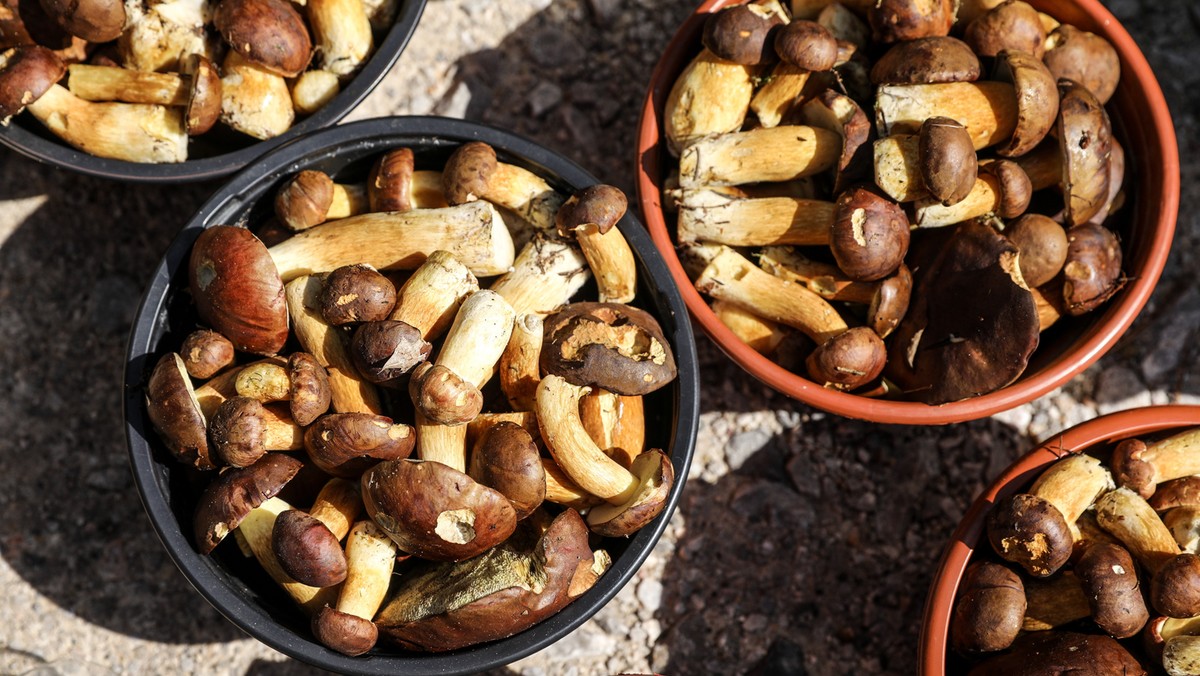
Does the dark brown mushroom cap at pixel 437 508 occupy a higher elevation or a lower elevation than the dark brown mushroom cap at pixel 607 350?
lower

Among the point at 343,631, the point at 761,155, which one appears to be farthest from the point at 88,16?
the point at 761,155

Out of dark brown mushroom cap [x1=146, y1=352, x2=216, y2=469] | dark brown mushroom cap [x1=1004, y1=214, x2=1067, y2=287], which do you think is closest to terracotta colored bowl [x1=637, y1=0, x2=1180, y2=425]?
dark brown mushroom cap [x1=1004, y1=214, x2=1067, y2=287]

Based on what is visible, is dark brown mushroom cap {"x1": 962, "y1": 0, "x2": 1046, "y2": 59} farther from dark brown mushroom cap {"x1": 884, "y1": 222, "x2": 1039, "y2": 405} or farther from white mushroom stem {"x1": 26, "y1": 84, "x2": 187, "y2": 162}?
white mushroom stem {"x1": 26, "y1": 84, "x2": 187, "y2": 162}

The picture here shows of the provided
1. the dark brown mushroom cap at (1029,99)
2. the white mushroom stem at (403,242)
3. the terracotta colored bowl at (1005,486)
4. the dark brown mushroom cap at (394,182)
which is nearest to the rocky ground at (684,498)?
the terracotta colored bowl at (1005,486)

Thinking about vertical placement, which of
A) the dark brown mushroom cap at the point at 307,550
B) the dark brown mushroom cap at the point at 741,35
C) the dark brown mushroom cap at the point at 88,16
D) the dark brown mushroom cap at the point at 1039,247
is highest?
the dark brown mushroom cap at the point at 88,16

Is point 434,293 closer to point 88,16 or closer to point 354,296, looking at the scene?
point 354,296

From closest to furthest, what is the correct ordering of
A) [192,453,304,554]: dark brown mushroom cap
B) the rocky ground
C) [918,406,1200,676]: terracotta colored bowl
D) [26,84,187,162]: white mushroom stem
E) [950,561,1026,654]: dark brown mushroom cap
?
[192,453,304,554]: dark brown mushroom cap < [950,561,1026,654]: dark brown mushroom cap < [918,406,1200,676]: terracotta colored bowl < [26,84,187,162]: white mushroom stem < the rocky ground

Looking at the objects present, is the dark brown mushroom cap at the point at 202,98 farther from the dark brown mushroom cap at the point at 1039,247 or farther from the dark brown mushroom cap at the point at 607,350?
the dark brown mushroom cap at the point at 1039,247
